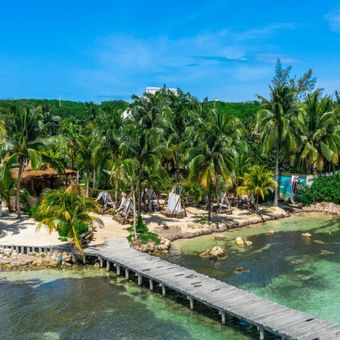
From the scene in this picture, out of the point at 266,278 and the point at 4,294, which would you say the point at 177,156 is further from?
the point at 4,294

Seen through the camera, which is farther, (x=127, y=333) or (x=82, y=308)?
(x=82, y=308)

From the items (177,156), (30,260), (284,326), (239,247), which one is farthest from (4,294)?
(177,156)

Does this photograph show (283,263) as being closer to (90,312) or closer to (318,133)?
(90,312)

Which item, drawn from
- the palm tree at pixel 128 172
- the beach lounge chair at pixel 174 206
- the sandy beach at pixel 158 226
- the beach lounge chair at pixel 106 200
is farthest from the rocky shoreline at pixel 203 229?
the beach lounge chair at pixel 106 200

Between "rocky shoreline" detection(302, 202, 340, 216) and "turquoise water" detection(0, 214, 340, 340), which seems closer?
"turquoise water" detection(0, 214, 340, 340)

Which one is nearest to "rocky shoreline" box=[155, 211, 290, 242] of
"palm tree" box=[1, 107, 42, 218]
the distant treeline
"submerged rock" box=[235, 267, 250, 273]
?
"submerged rock" box=[235, 267, 250, 273]

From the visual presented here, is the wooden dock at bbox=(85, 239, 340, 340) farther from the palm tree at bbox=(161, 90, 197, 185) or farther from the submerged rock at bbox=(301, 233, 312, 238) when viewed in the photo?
the submerged rock at bbox=(301, 233, 312, 238)
